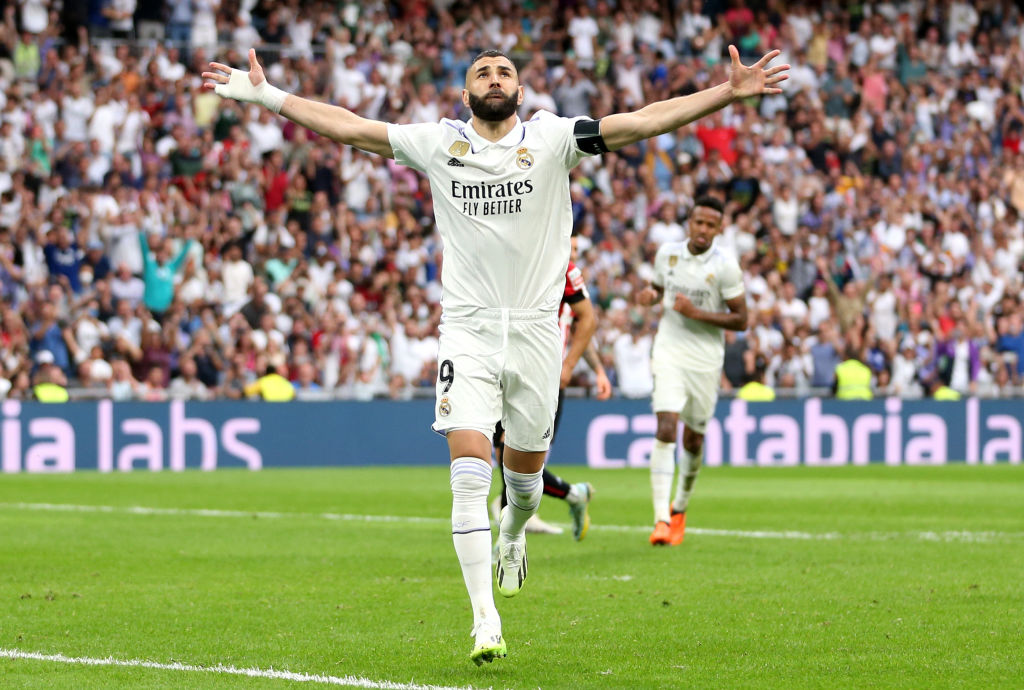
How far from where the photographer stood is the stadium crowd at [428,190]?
2198cm

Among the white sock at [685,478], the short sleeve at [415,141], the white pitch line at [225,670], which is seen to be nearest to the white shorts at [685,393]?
the white sock at [685,478]

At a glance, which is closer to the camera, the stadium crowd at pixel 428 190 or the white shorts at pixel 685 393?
the white shorts at pixel 685 393

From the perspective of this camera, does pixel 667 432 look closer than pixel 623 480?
Yes

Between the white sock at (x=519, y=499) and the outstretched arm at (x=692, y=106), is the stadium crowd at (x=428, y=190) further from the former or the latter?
the outstretched arm at (x=692, y=106)

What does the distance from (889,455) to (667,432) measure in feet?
41.2

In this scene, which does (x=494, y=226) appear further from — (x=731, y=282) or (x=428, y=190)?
(x=428, y=190)

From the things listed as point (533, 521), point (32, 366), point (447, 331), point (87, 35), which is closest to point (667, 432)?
point (533, 521)

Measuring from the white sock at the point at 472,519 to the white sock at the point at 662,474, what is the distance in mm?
5390

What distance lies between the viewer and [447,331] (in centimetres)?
720

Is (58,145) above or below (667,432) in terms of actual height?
above

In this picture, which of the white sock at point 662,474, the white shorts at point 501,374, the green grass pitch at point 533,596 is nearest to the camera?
the green grass pitch at point 533,596

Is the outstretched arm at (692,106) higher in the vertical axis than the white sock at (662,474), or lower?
higher

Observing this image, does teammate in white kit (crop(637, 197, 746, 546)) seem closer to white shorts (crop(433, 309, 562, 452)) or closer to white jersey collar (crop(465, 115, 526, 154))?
white shorts (crop(433, 309, 562, 452))

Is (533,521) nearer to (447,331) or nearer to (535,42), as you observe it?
(447,331)
